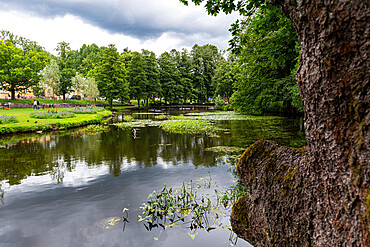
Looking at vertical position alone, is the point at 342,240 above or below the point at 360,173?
below

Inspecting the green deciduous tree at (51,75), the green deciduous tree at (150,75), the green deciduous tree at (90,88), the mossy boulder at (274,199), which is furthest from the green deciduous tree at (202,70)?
the mossy boulder at (274,199)

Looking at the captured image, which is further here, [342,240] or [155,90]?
[155,90]

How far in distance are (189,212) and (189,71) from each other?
234 ft

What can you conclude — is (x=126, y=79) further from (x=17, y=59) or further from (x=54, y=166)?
(x=54, y=166)

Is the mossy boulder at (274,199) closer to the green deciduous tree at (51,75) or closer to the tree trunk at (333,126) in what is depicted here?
the tree trunk at (333,126)

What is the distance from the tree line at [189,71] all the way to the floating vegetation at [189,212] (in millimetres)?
4378

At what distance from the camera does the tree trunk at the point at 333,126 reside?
5.11 feet

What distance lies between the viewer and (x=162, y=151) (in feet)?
39.7

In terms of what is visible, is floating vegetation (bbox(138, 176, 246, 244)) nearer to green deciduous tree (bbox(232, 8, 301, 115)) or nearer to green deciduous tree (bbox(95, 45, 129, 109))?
green deciduous tree (bbox(232, 8, 301, 115))

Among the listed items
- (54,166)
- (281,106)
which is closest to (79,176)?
(54,166)

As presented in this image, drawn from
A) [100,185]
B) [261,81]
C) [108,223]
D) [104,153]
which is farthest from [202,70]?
[108,223]

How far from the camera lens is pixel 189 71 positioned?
73.9m

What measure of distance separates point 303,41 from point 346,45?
382mm

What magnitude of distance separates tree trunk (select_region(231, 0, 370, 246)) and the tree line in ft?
14.1
